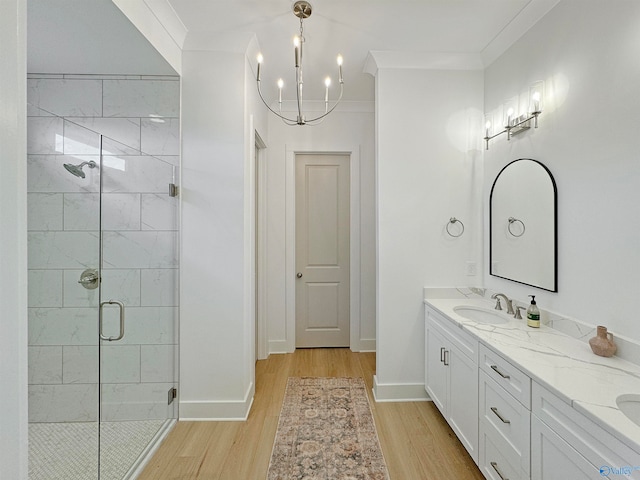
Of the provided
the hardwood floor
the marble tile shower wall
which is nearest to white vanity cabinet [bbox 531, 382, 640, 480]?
A: the hardwood floor

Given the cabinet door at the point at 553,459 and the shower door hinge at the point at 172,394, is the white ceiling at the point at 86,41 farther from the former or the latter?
the cabinet door at the point at 553,459

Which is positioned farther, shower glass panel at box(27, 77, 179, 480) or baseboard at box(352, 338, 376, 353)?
baseboard at box(352, 338, 376, 353)

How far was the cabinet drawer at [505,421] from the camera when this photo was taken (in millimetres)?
1323

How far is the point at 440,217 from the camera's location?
8.38 feet

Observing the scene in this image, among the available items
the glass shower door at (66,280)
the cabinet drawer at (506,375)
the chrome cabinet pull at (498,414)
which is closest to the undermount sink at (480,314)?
the cabinet drawer at (506,375)

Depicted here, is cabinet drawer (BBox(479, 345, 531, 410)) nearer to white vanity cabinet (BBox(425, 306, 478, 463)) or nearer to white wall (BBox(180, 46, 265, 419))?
white vanity cabinet (BBox(425, 306, 478, 463))

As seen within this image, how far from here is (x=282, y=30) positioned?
2.21 metres

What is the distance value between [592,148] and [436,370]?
166 centimetres

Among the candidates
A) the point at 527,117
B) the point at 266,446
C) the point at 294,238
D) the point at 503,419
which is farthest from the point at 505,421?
the point at 294,238

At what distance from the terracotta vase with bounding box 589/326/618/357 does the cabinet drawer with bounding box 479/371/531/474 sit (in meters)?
0.46

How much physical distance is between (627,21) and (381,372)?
2.50 meters

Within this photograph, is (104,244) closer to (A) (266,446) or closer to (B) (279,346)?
(A) (266,446)

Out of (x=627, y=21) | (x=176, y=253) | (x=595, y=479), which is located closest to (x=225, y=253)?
(x=176, y=253)

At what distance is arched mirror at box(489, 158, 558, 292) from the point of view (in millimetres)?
1860
